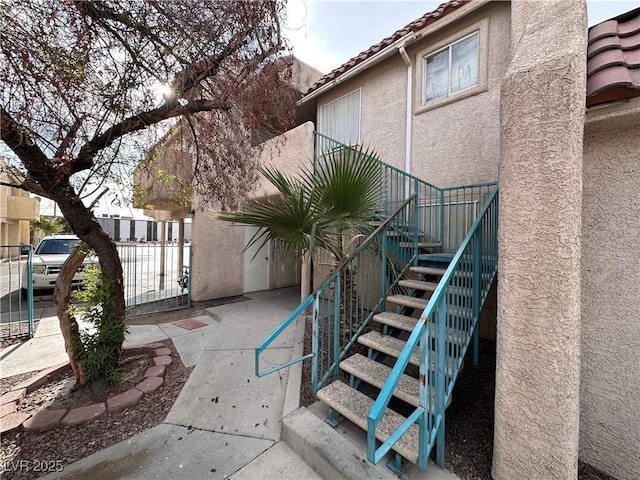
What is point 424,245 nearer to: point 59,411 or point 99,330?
point 99,330

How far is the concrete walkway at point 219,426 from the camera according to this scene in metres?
2.49

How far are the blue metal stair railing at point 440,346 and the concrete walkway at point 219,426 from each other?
0.51 meters

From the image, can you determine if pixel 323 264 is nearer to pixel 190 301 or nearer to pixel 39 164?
pixel 190 301

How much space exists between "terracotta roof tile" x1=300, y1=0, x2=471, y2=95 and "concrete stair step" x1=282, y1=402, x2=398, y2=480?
7088mm

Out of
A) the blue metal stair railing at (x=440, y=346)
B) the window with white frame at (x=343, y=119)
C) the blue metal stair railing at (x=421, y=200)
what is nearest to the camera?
the blue metal stair railing at (x=440, y=346)

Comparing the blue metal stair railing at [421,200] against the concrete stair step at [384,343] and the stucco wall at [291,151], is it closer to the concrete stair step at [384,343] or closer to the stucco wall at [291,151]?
the stucco wall at [291,151]

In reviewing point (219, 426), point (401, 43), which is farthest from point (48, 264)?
point (401, 43)

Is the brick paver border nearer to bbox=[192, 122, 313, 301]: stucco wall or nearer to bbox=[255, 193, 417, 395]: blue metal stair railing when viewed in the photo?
bbox=[255, 193, 417, 395]: blue metal stair railing

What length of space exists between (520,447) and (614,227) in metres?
2.13

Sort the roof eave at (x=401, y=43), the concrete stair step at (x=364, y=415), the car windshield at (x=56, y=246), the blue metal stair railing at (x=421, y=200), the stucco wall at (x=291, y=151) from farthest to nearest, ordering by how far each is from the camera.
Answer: the car windshield at (x=56, y=246) < the stucco wall at (x=291, y=151) < the blue metal stair railing at (x=421, y=200) < the roof eave at (x=401, y=43) < the concrete stair step at (x=364, y=415)

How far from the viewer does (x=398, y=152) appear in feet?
20.2

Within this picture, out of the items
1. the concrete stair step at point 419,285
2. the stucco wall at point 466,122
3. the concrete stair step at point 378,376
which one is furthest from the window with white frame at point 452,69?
the concrete stair step at point 378,376

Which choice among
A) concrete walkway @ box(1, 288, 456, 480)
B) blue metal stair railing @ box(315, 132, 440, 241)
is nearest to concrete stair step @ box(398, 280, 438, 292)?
blue metal stair railing @ box(315, 132, 440, 241)

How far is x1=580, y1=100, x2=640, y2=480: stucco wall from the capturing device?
2385 mm
